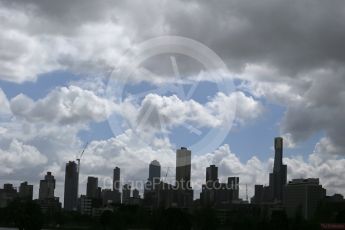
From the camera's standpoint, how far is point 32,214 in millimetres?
147875

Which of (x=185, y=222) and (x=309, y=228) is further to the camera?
(x=309, y=228)

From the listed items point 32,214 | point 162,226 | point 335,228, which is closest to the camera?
point 162,226

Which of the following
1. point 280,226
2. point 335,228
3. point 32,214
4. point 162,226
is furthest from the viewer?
point 280,226

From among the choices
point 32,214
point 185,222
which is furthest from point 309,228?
point 32,214

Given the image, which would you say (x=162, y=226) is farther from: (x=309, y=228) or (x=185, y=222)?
(x=309, y=228)

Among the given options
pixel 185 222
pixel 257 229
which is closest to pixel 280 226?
pixel 257 229

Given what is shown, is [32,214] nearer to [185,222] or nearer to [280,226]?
[185,222]

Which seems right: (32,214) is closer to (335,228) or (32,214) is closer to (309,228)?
(335,228)

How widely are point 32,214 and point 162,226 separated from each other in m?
35.7

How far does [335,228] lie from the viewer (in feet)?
539

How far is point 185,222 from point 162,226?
514 centimetres

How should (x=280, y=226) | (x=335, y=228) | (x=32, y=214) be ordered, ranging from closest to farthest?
(x=32, y=214) < (x=335, y=228) < (x=280, y=226)

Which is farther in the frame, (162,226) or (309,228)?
(309,228)

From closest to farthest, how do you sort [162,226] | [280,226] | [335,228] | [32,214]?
[162,226] → [32,214] → [335,228] → [280,226]
